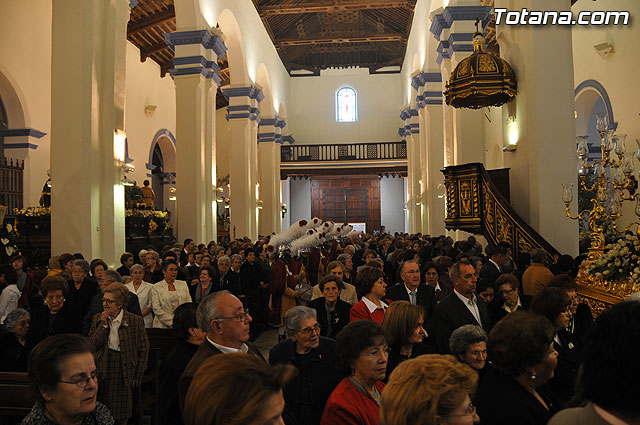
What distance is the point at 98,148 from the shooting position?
33.9 ft

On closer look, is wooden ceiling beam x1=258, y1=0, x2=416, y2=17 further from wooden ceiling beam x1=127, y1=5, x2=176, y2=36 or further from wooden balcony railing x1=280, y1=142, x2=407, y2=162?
wooden balcony railing x1=280, y1=142, x2=407, y2=162

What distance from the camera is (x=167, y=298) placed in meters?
6.43

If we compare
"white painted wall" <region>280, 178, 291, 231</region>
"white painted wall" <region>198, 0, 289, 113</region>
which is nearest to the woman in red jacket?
"white painted wall" <region>198, 0, 289, 113</region>

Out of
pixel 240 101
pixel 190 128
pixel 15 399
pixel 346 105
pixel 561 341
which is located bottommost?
pixel 15 399

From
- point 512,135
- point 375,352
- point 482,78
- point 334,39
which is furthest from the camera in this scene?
point 334,39

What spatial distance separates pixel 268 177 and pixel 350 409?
24613 mm

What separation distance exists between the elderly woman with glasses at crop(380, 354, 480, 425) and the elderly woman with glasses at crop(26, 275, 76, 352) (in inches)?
157

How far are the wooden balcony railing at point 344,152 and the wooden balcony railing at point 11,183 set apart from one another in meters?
16.5

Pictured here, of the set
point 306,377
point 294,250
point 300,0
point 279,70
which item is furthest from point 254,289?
point 279,70

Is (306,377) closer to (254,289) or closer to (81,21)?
(254,289)

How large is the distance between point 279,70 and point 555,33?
73.3ft

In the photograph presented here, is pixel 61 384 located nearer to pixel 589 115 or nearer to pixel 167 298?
pixel 167 298

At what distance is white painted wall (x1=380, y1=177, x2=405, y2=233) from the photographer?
1320 inches

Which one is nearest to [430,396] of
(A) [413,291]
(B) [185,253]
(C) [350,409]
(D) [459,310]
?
(C) [350,409]
